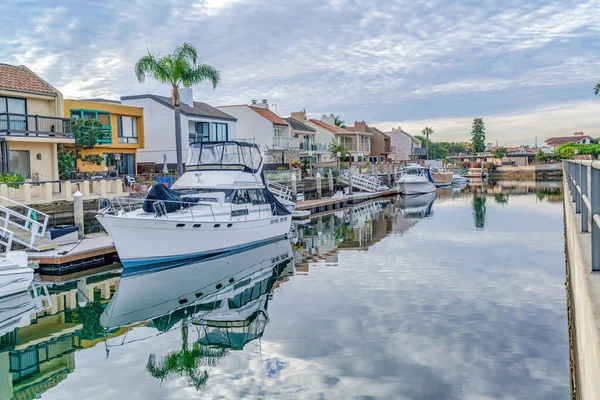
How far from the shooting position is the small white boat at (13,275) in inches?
597

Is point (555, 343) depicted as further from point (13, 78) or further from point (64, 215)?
point (13, 78)

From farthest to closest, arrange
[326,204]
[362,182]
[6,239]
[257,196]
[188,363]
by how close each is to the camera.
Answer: [362,182]
[326,204]
[257,196]
[6,239]
[188,363]

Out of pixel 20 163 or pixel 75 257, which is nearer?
pixel 75 257

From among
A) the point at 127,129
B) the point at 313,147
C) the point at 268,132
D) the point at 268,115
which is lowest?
the point at 313,147

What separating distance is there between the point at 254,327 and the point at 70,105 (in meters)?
29.2

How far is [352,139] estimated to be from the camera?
273 feet

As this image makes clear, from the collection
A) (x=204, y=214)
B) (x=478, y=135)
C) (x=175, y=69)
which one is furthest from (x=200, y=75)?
(x=478, y=135)

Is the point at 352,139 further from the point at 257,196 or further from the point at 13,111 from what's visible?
the point at 257,196

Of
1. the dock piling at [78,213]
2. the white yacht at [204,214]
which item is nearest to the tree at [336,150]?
the white yacht at [204,214]

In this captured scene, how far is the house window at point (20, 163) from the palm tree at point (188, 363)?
2182 centimetres

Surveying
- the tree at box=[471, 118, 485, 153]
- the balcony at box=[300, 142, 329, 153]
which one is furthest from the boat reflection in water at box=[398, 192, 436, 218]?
the tree at box=[471, 118, 485, 153]

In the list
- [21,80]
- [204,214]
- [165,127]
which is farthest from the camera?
[165,127]

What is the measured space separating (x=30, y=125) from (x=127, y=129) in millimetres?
12216

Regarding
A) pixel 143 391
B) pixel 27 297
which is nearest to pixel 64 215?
pixel 27 297
